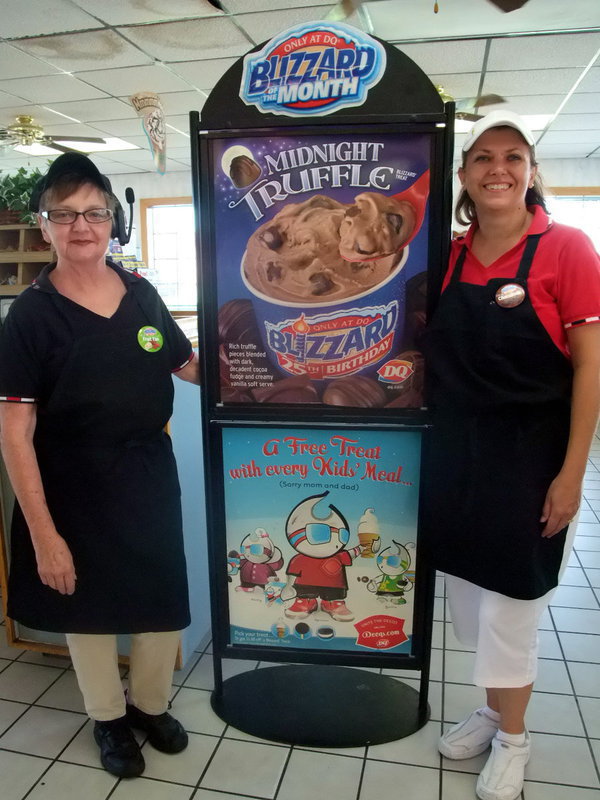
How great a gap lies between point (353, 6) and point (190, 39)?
128 centimetres

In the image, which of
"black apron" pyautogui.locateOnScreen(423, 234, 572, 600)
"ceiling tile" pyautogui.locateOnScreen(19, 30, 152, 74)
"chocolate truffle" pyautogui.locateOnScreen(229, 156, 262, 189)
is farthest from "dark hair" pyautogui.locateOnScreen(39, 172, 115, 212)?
"ceiling tile" pyautogui.locateOnScreen(19, 30, 152, 74)

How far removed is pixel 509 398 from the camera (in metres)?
1.53

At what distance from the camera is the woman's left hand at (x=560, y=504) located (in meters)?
1.53

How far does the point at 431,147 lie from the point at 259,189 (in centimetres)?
46

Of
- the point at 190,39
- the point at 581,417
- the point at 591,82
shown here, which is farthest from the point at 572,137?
the point at 581,417

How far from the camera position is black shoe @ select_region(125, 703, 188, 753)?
1.92 metres

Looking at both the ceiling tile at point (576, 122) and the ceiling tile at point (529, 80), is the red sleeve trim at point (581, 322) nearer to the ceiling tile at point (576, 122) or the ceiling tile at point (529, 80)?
the ceiling tile at point (529, 80)

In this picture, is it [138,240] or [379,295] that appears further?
[138,240]

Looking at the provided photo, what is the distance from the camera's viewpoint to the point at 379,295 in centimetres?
171

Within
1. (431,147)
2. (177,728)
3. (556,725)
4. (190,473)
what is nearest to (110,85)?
(190,473)

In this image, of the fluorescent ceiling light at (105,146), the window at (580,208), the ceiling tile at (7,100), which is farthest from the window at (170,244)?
the window at (580,208)

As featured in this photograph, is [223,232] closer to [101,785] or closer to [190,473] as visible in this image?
[190,473]

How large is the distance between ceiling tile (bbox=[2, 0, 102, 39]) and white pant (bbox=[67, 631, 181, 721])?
3767mm

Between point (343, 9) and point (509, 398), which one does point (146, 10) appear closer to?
point (343, 9)
